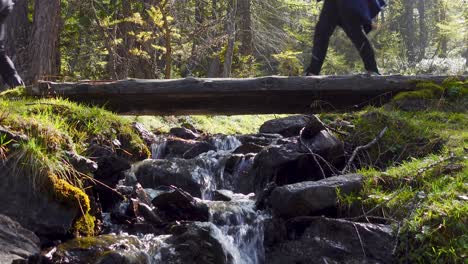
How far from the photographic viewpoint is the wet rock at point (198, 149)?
7.00m

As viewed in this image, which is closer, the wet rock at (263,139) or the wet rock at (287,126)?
the wet rock at (263,139)

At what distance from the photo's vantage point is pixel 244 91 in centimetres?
691

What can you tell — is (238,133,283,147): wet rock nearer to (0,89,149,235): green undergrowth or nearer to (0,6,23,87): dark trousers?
(0,89,149,235): green undergrowth

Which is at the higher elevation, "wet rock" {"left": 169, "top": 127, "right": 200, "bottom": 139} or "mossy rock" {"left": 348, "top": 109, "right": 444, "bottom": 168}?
"mossy rock" {"left": 348, "top": 109, "right": 444, "bottom": 168}

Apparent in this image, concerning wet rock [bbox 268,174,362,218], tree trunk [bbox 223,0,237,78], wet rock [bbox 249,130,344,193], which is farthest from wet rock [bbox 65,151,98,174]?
tree trunk [bbox 223,0,237,78]

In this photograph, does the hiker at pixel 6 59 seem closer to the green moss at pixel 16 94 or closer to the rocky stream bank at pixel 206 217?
the green moss at pixel 16 94

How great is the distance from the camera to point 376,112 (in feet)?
20.1

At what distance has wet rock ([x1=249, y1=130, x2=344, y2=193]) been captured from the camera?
531 cm

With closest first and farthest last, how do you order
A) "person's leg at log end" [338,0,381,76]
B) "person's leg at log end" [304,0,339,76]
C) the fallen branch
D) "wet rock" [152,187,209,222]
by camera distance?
1. "wet rock" [152,187,209,222]
2. the fallen branch
3. "person's leg at log end" [338,0,381,76]
4. "person's leg at log end" [304,0,339,76]

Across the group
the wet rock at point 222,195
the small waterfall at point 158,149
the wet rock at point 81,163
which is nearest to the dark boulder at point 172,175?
the wet rock at point 222,195

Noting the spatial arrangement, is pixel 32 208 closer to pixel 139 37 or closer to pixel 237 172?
pixel 237 172

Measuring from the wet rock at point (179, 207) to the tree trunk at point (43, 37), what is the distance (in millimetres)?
6069

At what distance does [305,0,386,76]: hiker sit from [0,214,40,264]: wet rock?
4.95 metres

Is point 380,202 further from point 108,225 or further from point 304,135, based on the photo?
point 108,225
